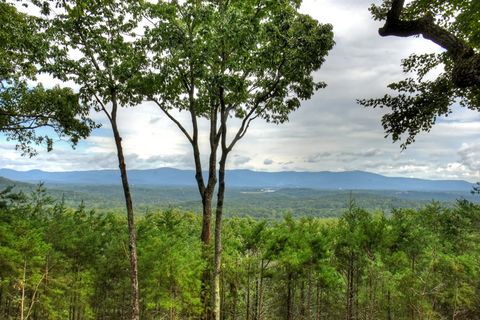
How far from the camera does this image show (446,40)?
5.06 meters

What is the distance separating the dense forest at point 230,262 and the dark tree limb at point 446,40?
54.2 ft

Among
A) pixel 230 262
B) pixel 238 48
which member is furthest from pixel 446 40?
pixel 230 262

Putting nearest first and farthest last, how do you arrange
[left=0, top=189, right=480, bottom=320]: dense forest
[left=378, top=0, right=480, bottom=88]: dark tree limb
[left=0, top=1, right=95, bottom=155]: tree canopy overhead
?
[left=378, top=0, right=480, bottom=88]: dark tree limb
[left=0, top=1, right=95, bottom=155]: tree canopy overhead
[left=0, top=189, right=480, bottom=320]: dense forest

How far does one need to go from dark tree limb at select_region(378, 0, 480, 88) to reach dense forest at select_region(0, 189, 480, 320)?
1653 centimetres

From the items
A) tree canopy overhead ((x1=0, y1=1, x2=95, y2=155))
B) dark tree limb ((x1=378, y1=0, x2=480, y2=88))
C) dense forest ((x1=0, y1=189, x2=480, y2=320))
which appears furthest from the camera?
dense forest ((x1=0, y1=189, x2=480, y2=320))

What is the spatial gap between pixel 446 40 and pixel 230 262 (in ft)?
67.3

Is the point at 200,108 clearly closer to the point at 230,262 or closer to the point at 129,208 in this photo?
the point at 129,208

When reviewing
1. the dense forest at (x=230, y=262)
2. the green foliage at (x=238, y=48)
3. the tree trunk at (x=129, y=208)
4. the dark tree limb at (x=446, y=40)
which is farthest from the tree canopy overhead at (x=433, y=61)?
A: the dense forest at (x=230, y=262)

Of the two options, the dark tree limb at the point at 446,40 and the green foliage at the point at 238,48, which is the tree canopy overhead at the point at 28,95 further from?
the dark tree limb at the point at 446,40

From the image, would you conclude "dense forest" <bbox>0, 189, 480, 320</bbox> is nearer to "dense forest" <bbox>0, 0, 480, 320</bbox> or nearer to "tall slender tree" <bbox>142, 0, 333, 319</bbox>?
"dense forest" <bbox>0, 0, 480, 320</bbox>

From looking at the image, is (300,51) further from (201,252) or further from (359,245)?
(359,245)

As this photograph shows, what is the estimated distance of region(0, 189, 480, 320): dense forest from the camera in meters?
20.6

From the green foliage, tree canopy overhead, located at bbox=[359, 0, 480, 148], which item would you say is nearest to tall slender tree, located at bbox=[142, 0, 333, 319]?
the green foliage

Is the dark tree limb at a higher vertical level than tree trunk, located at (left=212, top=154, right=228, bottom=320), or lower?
higher
